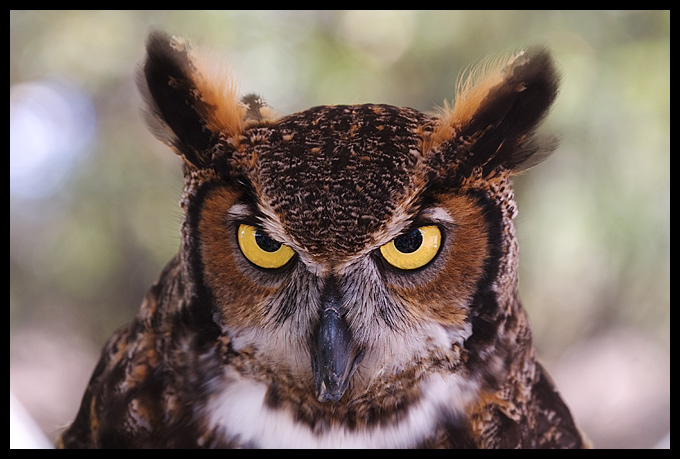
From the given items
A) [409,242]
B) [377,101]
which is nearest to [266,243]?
[409,242]

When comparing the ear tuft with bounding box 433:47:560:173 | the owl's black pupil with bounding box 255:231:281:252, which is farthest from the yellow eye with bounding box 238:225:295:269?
the ear tuft with bounding box 433:47:560:173

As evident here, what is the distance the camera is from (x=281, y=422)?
47.3 inches

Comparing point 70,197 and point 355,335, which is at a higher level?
point 70,197

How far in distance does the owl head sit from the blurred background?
0.68m

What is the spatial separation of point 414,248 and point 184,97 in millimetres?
495

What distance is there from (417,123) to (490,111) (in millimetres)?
128

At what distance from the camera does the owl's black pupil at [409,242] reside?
3.02 ft

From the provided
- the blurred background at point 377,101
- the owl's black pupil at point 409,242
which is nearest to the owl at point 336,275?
the owl's black pupil at point 409,242

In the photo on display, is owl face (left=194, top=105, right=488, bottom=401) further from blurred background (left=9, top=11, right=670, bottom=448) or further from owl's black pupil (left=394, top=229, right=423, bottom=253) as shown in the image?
blurred background (left=9, top=11, right=670, bottom=448)

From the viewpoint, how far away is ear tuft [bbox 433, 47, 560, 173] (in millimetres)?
975

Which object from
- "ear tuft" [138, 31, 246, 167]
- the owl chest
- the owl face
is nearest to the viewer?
the owl face

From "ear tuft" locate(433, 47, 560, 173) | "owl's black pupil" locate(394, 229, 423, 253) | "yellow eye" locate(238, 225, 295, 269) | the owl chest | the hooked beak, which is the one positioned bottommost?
the owl chest
